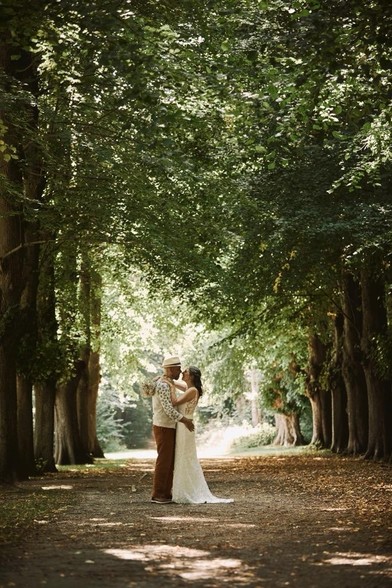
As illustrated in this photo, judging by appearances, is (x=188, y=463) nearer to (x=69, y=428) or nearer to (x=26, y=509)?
(x=26, y=509)

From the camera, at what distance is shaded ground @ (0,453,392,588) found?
8078 millimetres

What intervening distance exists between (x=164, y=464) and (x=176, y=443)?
0.45m

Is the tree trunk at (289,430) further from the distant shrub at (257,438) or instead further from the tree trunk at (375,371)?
the tree trunk at (375,371)

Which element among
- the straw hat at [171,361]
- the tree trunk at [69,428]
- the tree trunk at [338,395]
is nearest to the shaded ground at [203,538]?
the straw hat at [171,361]

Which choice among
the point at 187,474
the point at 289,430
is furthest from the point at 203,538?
the point at 289,430

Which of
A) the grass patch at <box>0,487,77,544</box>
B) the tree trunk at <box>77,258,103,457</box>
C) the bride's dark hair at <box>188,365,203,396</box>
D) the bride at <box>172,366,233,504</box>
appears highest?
the tree trunk at <box>77,258,103,457</box>

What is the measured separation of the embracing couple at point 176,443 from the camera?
1628 cm

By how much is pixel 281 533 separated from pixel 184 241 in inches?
446

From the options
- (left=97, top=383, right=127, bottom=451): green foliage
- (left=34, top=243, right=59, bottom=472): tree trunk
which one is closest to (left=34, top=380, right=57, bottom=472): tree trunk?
(left=34, top=243, right=59, bottom=472): tree trunk

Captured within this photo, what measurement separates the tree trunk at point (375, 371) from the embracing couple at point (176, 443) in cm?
1241

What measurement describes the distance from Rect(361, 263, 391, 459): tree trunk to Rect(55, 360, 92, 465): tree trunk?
8937 millimetres

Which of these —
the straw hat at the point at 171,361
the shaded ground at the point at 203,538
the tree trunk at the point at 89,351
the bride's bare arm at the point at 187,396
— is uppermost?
the tree trunk at the point at 89,351

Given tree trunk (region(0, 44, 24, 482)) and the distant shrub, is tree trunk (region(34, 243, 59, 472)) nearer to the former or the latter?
tree trunk (region(0, 44, 24, 482))

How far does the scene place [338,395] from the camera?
119ft
